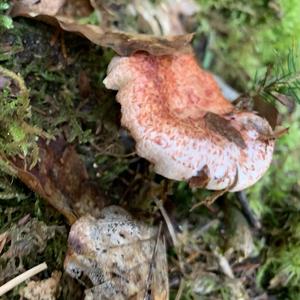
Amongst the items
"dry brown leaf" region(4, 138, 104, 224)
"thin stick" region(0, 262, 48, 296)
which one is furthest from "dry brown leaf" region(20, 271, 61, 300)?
"dry brown leaf" region(4, 138, 104, 224)

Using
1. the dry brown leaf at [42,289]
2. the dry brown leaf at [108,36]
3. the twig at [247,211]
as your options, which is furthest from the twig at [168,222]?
the dry brown leaf at [108,36]

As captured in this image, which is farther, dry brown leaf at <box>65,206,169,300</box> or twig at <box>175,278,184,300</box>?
twig at <box>175,278,184,300</box>

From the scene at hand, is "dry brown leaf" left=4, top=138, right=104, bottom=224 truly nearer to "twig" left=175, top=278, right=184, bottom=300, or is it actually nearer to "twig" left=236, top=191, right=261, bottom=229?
"twig" left=175, top=278, right=184, bottom=300

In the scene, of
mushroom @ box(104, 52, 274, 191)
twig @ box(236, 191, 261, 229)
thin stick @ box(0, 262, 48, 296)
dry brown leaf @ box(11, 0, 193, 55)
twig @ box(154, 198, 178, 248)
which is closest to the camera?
thin stick @ box(0, 262, 48, 296)

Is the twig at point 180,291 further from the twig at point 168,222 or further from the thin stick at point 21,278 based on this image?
the thin stick at point 21,278

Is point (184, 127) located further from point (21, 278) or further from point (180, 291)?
point (21, 278)

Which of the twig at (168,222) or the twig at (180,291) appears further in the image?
the twig at (168,222)
